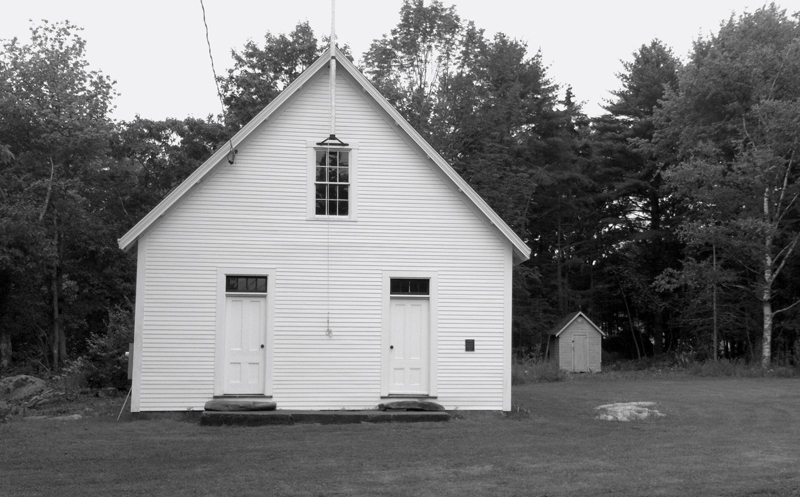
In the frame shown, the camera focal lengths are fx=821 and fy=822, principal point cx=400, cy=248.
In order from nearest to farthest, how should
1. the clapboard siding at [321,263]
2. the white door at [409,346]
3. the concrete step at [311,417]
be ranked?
the concrete step at [311,417] < the clapboard siding at [321,263] < the white door at [409,346]

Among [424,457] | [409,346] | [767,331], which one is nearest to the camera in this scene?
[424,457]

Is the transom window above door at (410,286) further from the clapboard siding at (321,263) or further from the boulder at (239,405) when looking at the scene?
the boulder at (239,405)

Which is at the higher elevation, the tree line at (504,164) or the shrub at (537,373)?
the tree line at (504,164)

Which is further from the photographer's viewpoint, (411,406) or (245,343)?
(245,343)

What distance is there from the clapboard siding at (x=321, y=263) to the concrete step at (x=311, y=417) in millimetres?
760

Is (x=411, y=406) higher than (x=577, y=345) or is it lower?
lower

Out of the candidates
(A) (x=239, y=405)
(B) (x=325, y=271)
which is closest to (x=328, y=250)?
(B) (x=325, y=271)

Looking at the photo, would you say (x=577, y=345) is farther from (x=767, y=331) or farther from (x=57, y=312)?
(x=57, y=312)

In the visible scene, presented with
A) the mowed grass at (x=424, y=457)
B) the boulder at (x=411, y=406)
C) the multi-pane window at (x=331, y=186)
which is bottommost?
the mowed grass at (x=424, y=457)

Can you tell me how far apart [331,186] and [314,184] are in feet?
1.11

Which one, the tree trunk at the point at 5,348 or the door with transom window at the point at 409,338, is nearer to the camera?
the door with transom window at the point at 409,338

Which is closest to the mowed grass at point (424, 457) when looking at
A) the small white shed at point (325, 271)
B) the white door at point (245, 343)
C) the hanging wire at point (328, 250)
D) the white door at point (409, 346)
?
the white door at point (409, 346)

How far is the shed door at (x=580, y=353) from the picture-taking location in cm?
3425

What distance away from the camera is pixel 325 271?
627 inches
